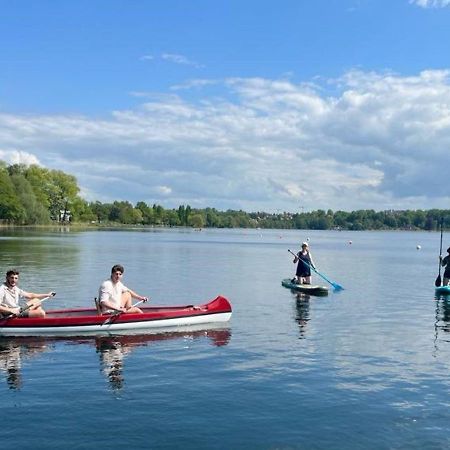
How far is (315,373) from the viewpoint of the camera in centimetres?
1511

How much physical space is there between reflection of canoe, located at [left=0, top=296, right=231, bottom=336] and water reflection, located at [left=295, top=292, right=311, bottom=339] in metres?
2.82

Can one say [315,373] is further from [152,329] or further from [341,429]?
[152,329]

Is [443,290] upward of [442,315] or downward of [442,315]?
upward

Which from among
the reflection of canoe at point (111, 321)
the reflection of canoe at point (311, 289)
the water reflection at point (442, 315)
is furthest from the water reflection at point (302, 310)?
the water reflection at point (442, 315)

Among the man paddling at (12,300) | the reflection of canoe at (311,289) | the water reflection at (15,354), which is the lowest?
the water reflection at (15,354)

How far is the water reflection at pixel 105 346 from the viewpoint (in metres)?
14.6

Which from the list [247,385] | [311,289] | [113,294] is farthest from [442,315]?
[247,385]

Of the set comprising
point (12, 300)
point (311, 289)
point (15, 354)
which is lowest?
point (15, 354)

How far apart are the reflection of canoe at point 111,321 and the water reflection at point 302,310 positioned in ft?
9.26

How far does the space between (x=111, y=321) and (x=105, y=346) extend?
132cm

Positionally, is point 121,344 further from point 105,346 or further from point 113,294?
point 113,294

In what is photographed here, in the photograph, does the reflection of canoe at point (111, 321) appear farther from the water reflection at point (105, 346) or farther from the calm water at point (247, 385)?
the calm water at point (247, 385)

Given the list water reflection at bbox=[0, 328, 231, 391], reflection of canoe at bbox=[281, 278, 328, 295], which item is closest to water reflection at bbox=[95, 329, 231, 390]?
water reflection at bbox=[0, 328, 231, 391]

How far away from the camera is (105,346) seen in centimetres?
1778
